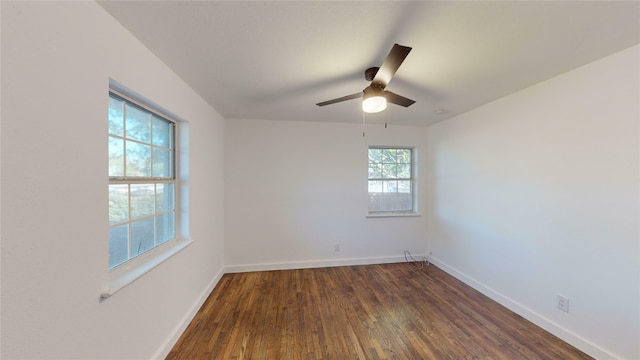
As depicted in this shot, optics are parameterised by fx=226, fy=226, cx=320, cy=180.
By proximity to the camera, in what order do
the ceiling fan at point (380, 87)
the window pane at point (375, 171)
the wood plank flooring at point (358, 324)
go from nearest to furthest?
the ceiling fan at point (380, 87) → the wood plank flooring at point (358, 324) → the window pane at point (375, 171)

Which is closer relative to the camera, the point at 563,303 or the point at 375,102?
the point at 375,102

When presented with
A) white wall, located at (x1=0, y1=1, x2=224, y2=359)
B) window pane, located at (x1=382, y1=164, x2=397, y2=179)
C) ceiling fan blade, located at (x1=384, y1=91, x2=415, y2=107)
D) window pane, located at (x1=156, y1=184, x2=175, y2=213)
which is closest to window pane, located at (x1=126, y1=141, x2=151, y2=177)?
window pane, located at (x1=156, y1=184, x2=175, y2=213)

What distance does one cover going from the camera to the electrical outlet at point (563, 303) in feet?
6.43

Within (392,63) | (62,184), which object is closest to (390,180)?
(392,63)

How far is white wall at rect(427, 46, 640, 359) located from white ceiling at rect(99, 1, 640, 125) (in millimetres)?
278

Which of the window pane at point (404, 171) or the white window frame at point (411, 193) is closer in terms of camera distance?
the white window frame at point (411, 193)

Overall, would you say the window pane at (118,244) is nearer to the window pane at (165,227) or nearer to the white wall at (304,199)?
the window pane at (165,227)

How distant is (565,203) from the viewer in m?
1.98

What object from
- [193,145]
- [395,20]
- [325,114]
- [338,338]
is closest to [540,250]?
[338,338]

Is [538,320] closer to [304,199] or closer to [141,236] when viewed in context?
[304,199]

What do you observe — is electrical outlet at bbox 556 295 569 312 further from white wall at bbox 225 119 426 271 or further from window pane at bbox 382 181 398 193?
window pane at bbox 382 181 398 193

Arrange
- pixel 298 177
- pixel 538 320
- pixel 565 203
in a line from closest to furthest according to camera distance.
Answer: pixel 565 203, pixel 538 320, pixel 298 177

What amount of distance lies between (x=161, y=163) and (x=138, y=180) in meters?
0.40

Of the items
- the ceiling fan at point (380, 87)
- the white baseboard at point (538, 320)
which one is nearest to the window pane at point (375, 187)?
the white baseboard at point (538, 320)
